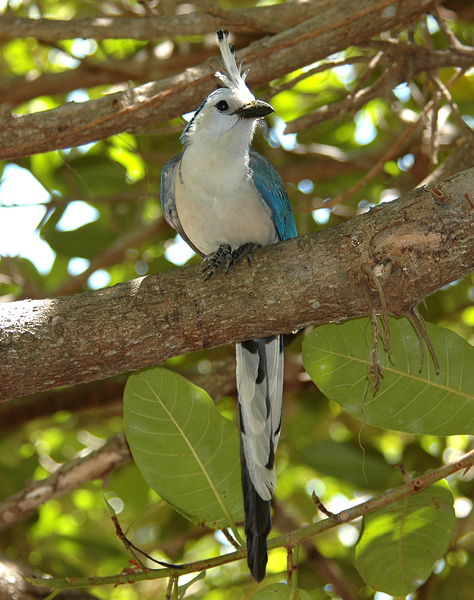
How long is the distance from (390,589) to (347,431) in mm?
2873

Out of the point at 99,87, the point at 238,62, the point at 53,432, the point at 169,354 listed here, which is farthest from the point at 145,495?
the point at 99,87

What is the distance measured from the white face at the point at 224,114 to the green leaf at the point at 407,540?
1976 millimetres

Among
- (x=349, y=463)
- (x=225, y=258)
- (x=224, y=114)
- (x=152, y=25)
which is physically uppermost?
(x=152, y=25)

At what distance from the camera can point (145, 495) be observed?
156 inches

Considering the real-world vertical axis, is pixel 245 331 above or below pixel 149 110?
below

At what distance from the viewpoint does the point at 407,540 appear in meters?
2.08

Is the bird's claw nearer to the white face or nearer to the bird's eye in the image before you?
the white face

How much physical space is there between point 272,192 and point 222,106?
1.79ft

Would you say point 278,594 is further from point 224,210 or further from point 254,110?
point 254,110

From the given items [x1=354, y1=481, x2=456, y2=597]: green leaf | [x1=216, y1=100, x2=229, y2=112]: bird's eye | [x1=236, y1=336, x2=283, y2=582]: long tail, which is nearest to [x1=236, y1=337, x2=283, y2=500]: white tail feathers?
[x1=236, y1=336, x2=283, y2=582]: long tail

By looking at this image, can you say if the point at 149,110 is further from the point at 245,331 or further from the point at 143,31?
the point at 245,331

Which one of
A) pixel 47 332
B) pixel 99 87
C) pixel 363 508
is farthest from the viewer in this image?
pixel 99 87

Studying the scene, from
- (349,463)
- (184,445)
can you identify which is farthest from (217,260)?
(349,463)

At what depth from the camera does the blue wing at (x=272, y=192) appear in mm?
2924
